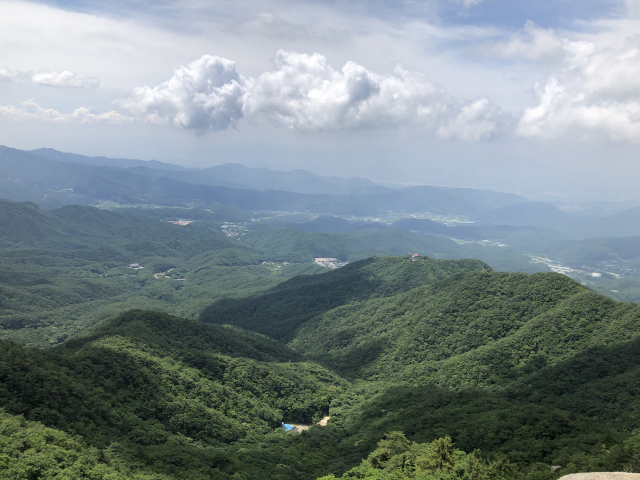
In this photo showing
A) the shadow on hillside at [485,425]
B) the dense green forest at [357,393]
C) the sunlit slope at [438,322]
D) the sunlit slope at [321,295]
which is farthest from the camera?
the sunlit slope at [321,295]

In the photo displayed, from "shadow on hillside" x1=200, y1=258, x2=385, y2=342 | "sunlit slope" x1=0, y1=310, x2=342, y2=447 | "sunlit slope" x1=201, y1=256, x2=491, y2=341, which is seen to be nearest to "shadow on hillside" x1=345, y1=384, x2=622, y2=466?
"sunlit slope" x1=0, y1=310, x2=342, y2=447

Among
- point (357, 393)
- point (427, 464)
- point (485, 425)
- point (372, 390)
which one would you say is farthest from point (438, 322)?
point (427, 464)

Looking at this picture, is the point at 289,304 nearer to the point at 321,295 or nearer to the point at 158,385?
the point at 321,295

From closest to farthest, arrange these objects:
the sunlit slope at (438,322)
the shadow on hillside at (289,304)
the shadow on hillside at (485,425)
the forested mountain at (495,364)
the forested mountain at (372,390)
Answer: the shadow on hillside at (485,425), the forested mountain at (372,390), the forested mountain at (495,364), the sunlit slope at (438,322), the shadow on hillside at (289,304)

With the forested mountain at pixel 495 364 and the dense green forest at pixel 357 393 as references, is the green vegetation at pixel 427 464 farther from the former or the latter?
the forested mountain at pixel 495 364

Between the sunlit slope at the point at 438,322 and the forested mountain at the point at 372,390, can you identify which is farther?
the sunlit slope at the point at 438,322

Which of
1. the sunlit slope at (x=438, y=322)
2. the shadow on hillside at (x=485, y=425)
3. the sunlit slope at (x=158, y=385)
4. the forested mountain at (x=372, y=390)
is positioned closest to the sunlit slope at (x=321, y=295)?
the sunlit slope at (x=438, y=322)

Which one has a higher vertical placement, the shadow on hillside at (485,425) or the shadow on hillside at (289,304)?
the shadow on hillside at (485,425)
